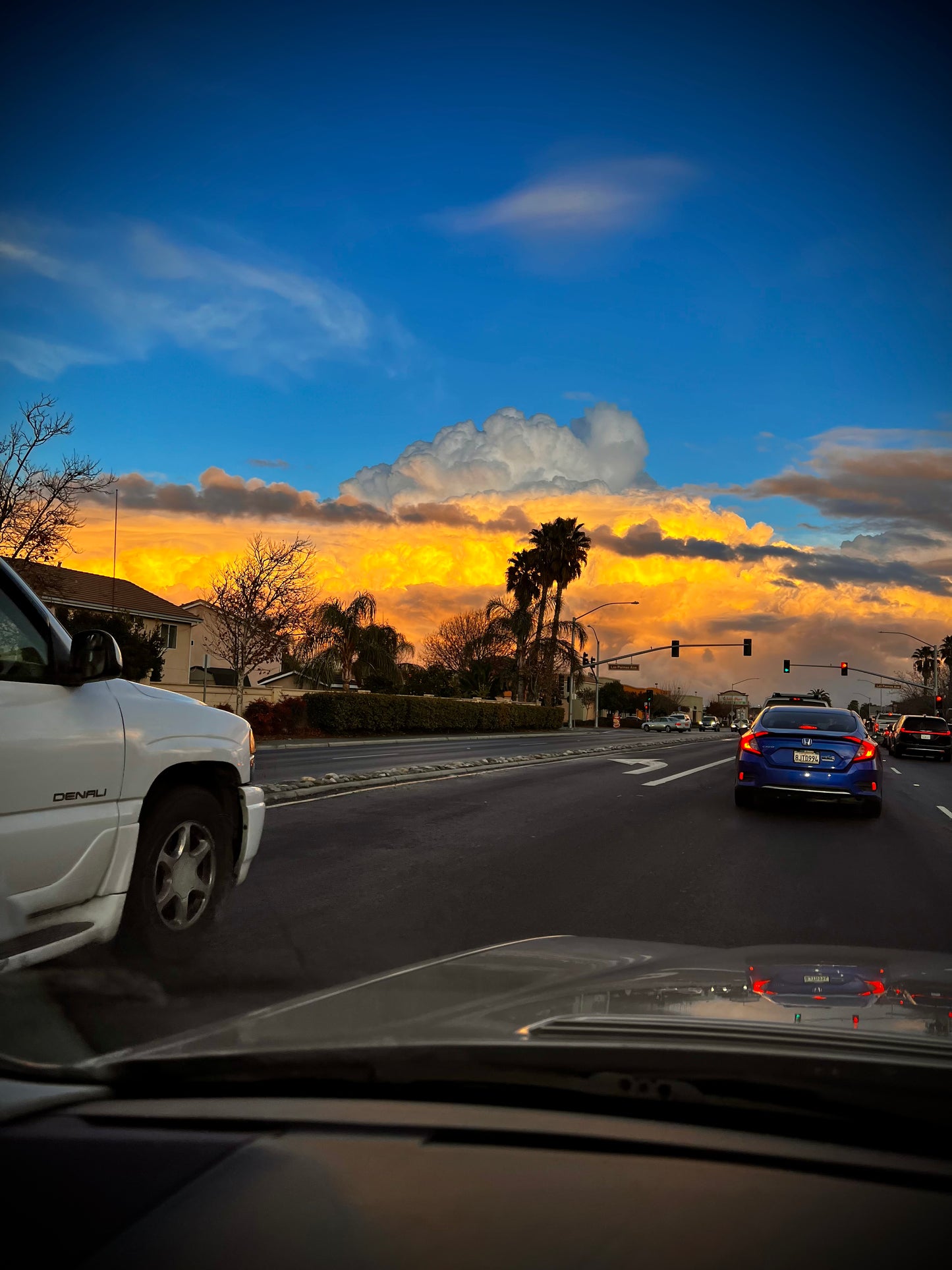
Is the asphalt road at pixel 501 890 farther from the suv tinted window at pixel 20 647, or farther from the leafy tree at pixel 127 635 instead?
the leafy tree at pixel 127 635

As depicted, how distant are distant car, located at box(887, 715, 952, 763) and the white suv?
34.4 meters

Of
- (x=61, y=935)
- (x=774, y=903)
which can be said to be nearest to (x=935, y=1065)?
(x=61, y=935)

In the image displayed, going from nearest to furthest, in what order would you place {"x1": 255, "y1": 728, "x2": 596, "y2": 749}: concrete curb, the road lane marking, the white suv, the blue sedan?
the white suv
the blue sedan
the road lane marking
{"x1": 255, "y1": 728, "x2": 596, "y2": 749}: concrete curb

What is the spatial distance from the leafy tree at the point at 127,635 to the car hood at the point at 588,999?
3224cm

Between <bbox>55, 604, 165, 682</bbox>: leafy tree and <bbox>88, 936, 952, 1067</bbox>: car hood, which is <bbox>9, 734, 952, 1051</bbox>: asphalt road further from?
<bbox>55, 604, 165, 682</bbox>: leafy tree

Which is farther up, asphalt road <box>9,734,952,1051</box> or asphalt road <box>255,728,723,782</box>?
asphalt road <box>9,734,952,1051</box>

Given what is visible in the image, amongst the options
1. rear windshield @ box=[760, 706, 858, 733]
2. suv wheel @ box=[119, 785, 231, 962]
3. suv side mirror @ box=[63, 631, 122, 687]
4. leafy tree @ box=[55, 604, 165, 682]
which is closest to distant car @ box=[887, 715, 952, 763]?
rear windshield @ box=[760, 706, 858, 733]

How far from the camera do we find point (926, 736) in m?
35.6

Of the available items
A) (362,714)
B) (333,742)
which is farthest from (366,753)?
(362,714)

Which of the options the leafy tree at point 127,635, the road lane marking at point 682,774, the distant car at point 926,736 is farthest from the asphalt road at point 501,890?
the leafy tree at point 127,635

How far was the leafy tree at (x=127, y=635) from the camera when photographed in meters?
35.8

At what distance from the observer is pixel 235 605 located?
4128 cm

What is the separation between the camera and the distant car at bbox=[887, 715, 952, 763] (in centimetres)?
3544

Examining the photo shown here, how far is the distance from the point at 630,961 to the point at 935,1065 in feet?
4.89
